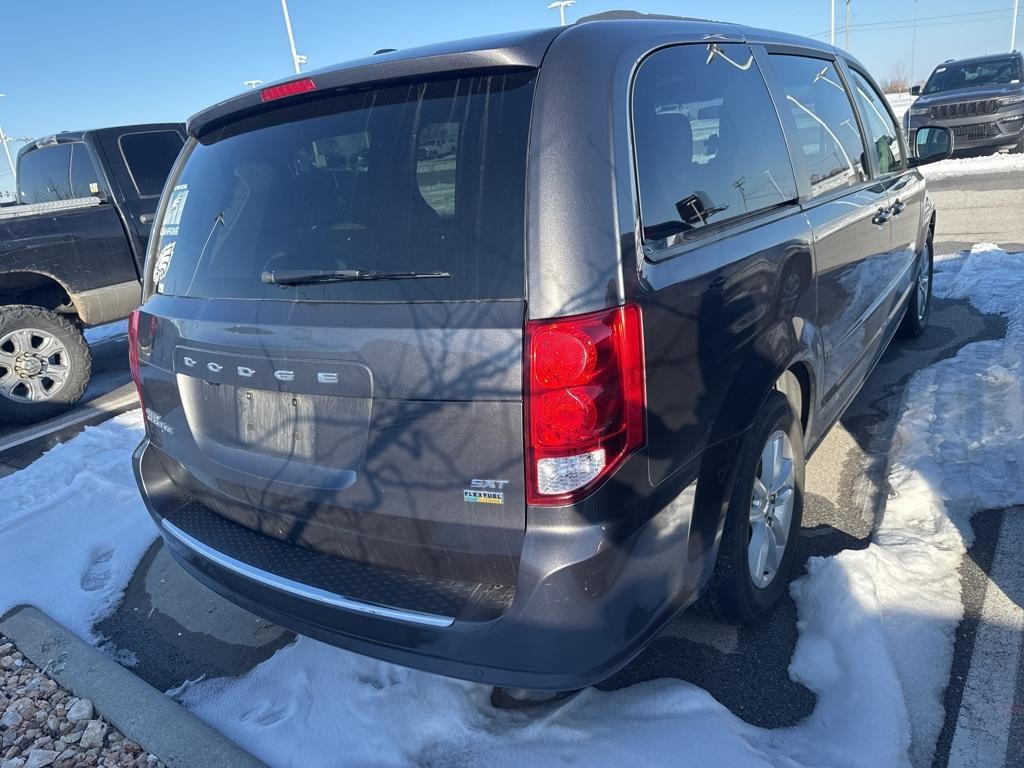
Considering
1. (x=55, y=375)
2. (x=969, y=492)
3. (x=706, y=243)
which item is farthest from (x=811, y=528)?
(x=55, y=375)

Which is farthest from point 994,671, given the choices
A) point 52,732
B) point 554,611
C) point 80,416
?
point 80,416

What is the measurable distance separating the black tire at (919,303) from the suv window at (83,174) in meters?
6.75

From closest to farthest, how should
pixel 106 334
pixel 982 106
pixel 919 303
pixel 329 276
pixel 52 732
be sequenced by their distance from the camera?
1. pixel 329 276
2. pixel 52 732
3. pixel 919 303
4. pixel 106 334
5. pixel 982 106

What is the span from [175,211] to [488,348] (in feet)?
5.31

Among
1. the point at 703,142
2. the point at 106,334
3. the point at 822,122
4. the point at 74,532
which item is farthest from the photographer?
the point at 106,334

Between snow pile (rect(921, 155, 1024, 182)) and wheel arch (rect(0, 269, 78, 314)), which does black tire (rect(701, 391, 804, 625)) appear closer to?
wheel arch (rect(0, 269, 78, 314))

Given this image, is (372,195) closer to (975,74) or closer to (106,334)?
(106,334)

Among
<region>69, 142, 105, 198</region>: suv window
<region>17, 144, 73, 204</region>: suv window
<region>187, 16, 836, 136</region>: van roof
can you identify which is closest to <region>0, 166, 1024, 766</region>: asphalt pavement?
<region>187, 16, 836, 136</region>: van roof

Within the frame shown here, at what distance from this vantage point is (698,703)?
7.51 feet

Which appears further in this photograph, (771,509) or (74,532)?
(74,532)

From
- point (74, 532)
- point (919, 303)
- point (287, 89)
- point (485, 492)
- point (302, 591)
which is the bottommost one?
point (74, 532)

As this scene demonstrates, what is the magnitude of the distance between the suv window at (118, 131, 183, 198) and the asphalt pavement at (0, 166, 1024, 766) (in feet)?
14.4

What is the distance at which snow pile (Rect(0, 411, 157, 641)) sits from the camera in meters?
3.36

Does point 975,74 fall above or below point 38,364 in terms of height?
above
